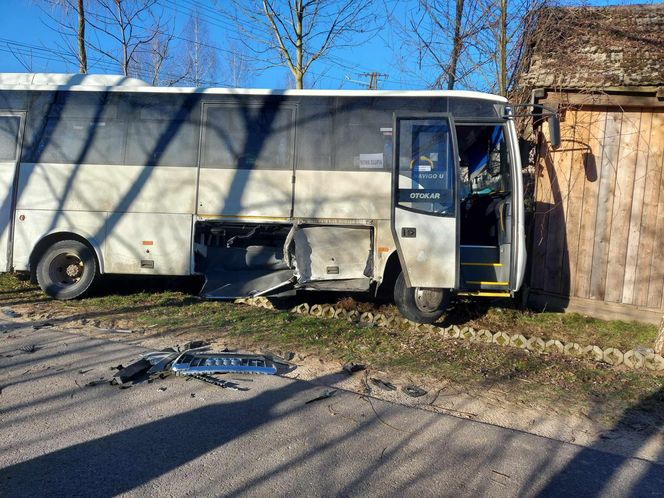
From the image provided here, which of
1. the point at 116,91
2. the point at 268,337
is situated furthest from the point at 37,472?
the point at 116,91

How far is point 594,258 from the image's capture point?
8750 millimetres

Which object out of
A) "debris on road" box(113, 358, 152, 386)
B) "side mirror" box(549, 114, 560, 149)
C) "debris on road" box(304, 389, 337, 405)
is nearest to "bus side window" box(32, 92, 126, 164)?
"debris on road" box(113, 358, 152, 386)

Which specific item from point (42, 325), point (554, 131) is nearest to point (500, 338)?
point (554, 131)

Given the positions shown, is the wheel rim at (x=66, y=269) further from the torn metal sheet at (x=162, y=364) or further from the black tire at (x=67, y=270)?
the torn metal sheet at (x=162, y=364)

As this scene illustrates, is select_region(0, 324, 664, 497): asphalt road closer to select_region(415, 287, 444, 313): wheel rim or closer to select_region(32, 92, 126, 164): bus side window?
select_region(415, 287, 444, 313): wheel rim

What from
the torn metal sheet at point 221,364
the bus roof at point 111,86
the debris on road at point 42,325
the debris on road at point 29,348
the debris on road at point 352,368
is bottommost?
the debris on road at point 42,325

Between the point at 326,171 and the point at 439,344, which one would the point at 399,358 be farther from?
the point at 326,171

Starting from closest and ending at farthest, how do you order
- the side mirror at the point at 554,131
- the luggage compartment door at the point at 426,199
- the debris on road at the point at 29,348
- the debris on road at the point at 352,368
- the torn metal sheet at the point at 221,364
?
the torn metal sheet at the point at 221,364 < the debris on road at the point at 352,368 < the debris on road at the point at 29,348 < the side mirror at the point at 554,131 < the luggage compartment door at the point at 426,199

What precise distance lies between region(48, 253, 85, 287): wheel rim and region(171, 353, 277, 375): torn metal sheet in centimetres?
406

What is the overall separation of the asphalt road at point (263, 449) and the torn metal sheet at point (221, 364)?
193 mm

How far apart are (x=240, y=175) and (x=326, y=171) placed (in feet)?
4.25

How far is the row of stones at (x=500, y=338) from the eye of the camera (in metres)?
6.38

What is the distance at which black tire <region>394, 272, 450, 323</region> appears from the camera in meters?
8.08

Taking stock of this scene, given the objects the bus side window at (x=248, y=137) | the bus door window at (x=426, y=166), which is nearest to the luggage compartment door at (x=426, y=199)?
the bus door window at (x=426, y=166)
